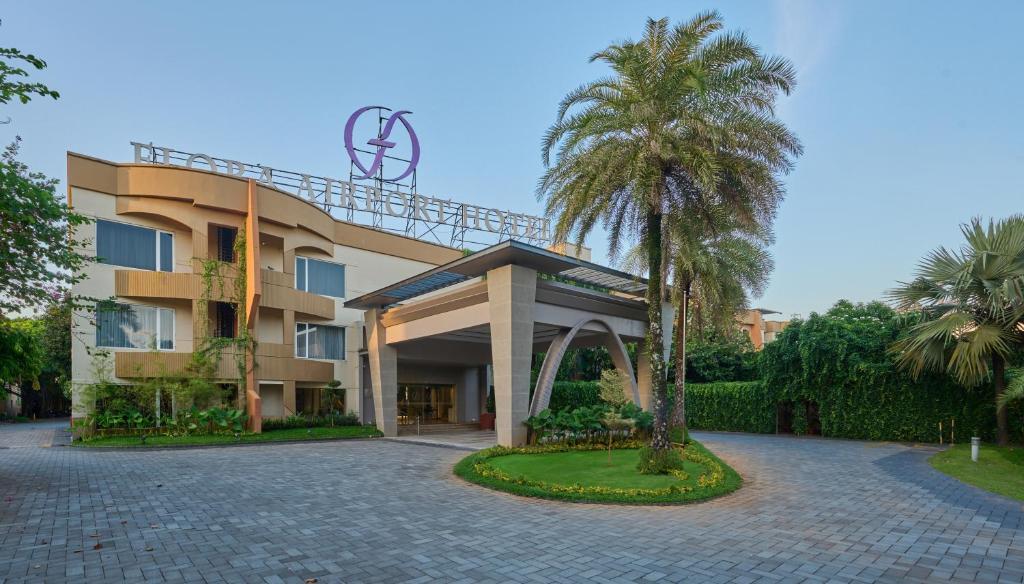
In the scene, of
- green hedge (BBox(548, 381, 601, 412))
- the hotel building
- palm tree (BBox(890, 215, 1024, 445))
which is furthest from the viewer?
green hedge (BBox(548, 381, 601, 412))

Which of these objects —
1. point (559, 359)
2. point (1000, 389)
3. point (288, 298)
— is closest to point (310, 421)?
point (288, 298)

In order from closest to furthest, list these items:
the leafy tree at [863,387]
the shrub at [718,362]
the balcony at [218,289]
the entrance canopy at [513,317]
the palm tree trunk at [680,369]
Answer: the entrance canopy at [513,317], the palm tree trunk at [680,369], the leafy tree at [863,387], the balcony at [218,289], the shrub at [718,362]

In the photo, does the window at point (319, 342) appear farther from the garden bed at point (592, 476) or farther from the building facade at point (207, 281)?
the garden bed at point (592, 476)

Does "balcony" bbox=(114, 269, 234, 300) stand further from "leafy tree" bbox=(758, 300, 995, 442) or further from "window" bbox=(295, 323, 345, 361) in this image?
"leafy tree" bbox=(758, 300, 995, 442)

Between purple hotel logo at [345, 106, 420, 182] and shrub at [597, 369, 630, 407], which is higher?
purple hotel logo at [345, 106, 420, 182]

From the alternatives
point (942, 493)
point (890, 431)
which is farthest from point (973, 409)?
point (942, 493)

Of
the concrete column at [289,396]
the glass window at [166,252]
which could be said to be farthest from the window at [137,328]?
the concrete column at [289,396]

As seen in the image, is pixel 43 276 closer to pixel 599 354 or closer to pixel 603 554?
pixel 603 554

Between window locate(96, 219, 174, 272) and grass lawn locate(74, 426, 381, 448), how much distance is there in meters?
7.53

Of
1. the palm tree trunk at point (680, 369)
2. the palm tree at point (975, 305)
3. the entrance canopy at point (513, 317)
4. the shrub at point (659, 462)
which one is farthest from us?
the palm tree trunk at point (680, 369)

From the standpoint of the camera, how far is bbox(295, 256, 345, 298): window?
98.2 feet

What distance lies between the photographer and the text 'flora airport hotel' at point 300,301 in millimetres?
19250

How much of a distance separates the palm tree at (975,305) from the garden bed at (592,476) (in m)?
→ 7.94

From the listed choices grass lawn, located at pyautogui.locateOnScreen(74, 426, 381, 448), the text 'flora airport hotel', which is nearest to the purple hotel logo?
the text 'flora airport hotel'
